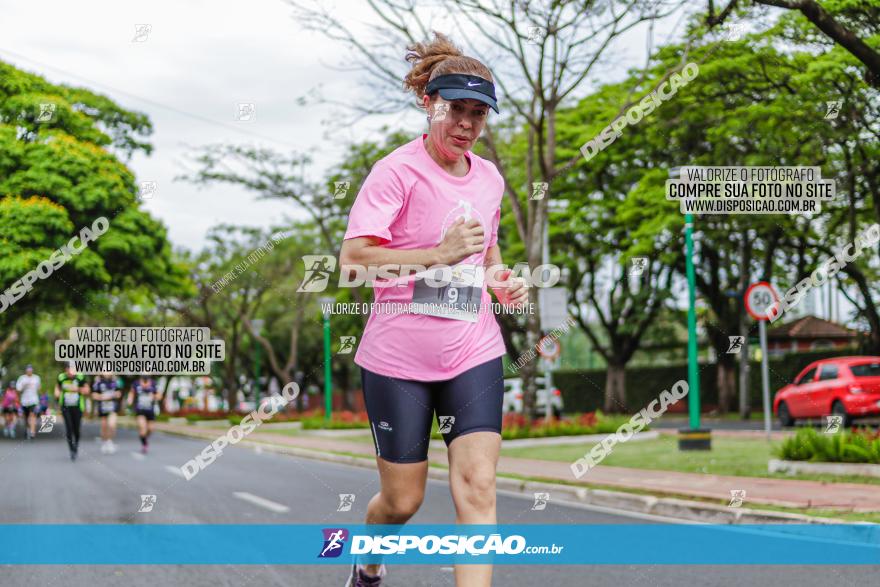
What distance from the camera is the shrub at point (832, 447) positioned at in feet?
31.8

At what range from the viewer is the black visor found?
3180 millimetres

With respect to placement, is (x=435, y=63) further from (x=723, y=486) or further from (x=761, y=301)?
(x=761, y=301)

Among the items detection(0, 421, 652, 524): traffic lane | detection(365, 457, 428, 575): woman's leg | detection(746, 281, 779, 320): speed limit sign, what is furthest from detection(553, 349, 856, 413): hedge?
detection(365, 457, 428, 575): woman's leg

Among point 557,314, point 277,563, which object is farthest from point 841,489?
point 557,314

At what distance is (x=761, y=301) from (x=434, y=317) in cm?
1245

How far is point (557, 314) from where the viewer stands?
18.1 metres

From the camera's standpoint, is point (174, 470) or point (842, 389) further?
point (842, 389)

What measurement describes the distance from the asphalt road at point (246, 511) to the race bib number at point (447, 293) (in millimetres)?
2294

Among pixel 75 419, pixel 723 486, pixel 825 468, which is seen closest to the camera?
pixel 723 486

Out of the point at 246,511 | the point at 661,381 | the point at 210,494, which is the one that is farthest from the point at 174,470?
the point at 661,381

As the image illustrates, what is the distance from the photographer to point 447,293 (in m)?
3.29

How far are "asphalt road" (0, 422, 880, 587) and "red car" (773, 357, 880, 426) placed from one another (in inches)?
396

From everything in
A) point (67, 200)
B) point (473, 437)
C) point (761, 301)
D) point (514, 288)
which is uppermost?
point (67, 200)

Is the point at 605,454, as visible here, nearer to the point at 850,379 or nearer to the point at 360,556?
the point at 850,379
